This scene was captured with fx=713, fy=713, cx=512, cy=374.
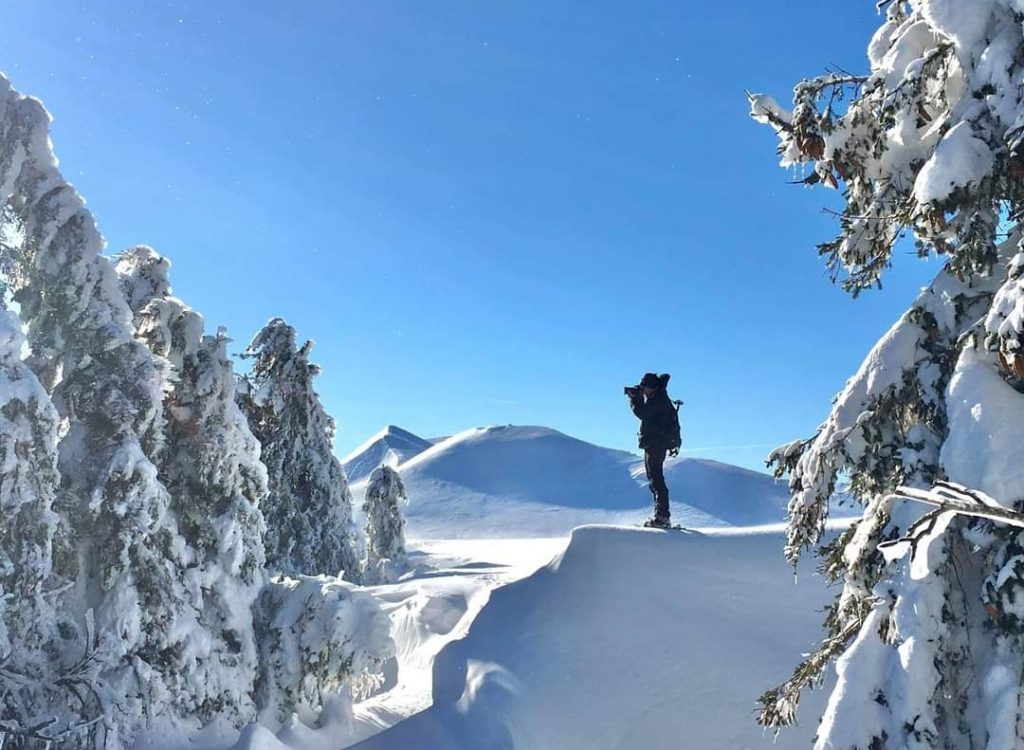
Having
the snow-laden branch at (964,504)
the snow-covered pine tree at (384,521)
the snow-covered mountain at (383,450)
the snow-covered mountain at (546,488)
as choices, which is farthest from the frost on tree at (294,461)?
the snow-covered mountain at (383,450)

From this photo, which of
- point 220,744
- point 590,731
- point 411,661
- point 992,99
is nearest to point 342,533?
point 411,661

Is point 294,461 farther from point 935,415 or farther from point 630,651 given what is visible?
point 935,415

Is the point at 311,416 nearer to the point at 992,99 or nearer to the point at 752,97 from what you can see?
the point at 752,97

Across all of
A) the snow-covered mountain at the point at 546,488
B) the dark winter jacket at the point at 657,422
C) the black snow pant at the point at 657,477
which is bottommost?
the snow-covered mountain at the point at 546,488

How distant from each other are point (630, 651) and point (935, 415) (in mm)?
5100

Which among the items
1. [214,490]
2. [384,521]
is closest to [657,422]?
[214,490]

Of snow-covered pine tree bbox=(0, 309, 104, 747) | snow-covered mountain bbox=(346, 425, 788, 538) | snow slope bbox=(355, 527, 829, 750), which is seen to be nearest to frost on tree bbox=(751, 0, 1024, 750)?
snow slope bbox=(355, 527, 829, 750)

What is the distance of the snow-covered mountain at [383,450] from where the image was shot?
357 ft

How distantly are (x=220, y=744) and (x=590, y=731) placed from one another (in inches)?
172

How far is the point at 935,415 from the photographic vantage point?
460 centimetres

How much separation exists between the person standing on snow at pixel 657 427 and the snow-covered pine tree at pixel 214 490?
5.69m

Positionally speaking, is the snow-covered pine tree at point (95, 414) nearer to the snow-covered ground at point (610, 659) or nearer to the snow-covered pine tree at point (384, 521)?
the snow-covered ground at point (610, 659)

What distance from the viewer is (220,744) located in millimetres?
8391

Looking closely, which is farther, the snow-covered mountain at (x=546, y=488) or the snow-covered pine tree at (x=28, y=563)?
the snow-covered mountain at (x=546, y=488)
